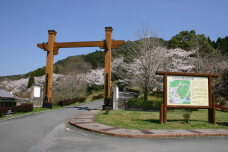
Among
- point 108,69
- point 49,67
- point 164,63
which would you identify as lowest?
point 108,69

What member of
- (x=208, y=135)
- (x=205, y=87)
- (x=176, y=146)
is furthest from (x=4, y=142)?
(x=205, y=87)

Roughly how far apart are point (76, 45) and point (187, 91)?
1133 cm

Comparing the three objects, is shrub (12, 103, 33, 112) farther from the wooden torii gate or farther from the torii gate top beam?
the torii gate top beam

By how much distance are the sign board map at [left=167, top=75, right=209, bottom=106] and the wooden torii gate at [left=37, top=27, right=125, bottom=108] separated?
6968mm

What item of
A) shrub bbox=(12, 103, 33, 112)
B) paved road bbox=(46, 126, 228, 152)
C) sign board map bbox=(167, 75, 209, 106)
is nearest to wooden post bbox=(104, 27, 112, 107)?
shrub bbox=(12, 103, 33, 112)

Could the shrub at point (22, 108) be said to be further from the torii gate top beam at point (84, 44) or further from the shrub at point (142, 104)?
the shrub at point (142, 104)

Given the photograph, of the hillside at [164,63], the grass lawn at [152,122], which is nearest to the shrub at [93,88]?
the hillside at [164,63]

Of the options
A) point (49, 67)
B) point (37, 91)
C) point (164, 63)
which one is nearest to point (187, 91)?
point (49, 67)

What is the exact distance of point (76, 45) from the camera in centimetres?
1778

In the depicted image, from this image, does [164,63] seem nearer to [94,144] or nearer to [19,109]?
[19,109]

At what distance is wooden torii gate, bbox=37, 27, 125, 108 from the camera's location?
53.0ft

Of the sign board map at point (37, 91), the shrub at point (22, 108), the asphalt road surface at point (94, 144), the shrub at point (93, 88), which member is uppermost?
the shrub at point (93, 88)

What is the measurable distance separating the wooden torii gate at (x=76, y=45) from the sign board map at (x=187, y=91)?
→ 22.9 feet

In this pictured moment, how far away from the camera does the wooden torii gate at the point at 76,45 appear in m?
16.2
